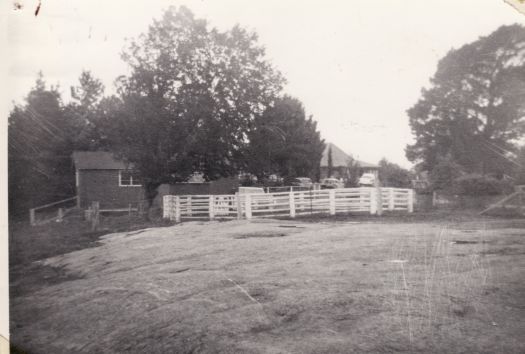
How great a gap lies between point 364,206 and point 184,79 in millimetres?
3234

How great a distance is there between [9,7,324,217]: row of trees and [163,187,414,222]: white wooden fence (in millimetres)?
412

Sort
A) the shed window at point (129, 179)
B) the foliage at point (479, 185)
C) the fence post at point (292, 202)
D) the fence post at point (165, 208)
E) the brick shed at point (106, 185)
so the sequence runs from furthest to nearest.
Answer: the shed window at point (129, 179) → the brick shed at point (106, 185) → the fence post at point (165, 208) → the fence post at point (292, 202) → the foliage at point (479, 185)

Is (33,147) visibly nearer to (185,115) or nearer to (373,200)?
(185,115)

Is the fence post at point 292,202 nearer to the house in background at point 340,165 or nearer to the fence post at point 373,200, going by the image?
the house in background at point 340,165

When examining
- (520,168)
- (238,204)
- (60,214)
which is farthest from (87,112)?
(520,168)

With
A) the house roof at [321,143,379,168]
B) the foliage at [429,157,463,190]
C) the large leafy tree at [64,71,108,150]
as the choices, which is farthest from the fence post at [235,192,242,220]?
the foliage at [429,157,463,190]

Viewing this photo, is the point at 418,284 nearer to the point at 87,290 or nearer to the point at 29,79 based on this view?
the point at 87,290

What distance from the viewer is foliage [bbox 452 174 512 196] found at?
3.67 metres

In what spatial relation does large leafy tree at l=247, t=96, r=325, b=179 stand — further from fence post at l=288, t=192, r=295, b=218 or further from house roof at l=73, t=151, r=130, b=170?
house roof at l=73, t=151, r=130, b=170

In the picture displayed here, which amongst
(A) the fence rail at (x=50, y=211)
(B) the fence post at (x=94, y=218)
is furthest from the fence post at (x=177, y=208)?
(A) the fence rail at (x=50, y=211)

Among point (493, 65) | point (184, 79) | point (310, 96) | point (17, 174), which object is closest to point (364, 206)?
point (310, 96)

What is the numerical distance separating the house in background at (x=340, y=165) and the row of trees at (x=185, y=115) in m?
0.12

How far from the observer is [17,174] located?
4.64 meters

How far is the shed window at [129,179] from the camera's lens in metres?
9.19
